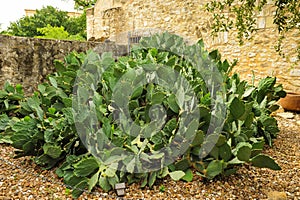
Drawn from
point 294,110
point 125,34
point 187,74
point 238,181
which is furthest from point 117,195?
point 125,34

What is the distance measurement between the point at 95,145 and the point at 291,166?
135cm

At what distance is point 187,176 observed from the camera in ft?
5.60

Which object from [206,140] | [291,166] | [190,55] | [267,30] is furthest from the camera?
[267,30]

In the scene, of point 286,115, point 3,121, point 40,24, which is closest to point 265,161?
point 3,121

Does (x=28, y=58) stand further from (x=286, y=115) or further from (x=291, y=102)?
(x=291, y=102)

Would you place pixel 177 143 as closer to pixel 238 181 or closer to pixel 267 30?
pixel 238 181

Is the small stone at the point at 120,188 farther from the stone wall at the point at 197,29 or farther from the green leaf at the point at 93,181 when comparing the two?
the stone wall at the point at 197,29

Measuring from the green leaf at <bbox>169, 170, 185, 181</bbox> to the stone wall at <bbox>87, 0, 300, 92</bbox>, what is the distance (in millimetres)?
2348

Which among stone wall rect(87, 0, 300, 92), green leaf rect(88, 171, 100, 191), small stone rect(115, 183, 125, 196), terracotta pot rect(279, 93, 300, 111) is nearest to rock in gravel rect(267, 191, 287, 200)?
small stone rect(115, 183, 125, 196)

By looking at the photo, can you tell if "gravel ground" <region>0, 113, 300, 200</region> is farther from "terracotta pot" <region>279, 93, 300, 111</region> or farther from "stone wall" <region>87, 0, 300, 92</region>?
"terracotta pot" <region>279, 93, 300, 111</region>

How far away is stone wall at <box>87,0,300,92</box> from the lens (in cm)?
427

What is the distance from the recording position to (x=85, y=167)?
1.61m

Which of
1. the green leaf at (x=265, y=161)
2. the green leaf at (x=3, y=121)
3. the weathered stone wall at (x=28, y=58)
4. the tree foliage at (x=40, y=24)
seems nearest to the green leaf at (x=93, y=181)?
the green leaf at (x=265, y=161)

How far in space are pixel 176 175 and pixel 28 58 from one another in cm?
235
